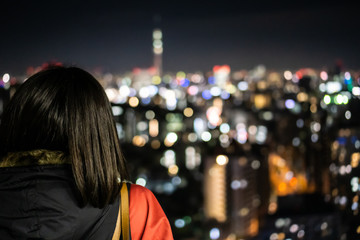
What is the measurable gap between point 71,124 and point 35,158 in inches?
2.7

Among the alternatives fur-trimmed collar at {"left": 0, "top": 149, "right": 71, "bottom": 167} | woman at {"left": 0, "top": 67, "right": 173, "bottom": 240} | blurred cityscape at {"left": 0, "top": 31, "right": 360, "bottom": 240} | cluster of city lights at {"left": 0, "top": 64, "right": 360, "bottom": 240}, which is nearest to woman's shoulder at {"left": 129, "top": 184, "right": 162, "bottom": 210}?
woman at {"left": 0, "top": 67, "right": 173, "bottom": 240}

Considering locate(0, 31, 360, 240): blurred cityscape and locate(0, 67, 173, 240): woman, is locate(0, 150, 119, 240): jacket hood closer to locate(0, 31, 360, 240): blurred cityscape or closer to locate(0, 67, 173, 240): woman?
locate(0, 67, 173, 240): woman

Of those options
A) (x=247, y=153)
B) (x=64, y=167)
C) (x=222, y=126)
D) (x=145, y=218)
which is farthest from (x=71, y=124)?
(x=222, y=126)

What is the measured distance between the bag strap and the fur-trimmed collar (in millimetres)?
95

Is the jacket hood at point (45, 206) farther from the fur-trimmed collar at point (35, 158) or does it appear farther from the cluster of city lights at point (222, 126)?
the cluster of city lights at point (222, 126)

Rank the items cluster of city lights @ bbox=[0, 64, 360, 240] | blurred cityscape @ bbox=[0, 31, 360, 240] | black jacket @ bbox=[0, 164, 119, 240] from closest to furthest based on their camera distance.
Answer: black jacket @ bbox=[0, 164, 119, 240]
blurred cityscape @ bbox=[0, 31, 360, 240]
cluster of city lights @ bbox=[0, 64, 360, 240]

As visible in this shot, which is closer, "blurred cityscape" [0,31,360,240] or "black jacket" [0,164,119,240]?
"black jacket" [0,164,119,240]

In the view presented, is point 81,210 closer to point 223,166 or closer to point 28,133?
point 28,133

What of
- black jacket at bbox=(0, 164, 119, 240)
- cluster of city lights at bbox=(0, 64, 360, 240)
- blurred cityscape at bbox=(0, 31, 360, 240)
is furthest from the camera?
cluster of city lights at bbox=(0, 64, 360, 240)

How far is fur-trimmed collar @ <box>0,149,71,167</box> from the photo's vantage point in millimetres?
485

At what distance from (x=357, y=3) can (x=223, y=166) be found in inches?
362

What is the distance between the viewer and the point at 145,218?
0.52 m

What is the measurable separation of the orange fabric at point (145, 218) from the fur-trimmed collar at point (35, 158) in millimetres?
115

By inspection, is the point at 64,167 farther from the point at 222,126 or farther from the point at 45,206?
the point at 222,126
